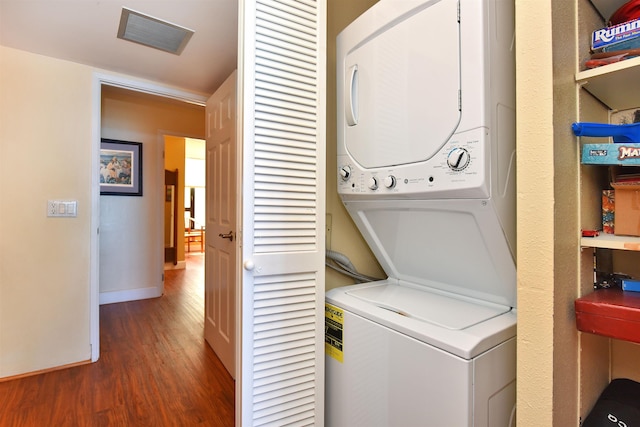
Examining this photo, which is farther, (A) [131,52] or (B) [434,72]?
(A) [131,52]

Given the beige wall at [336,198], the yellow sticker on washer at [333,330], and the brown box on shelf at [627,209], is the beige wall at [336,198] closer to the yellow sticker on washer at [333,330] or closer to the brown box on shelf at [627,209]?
the yellow sticker on washer at [333,330]

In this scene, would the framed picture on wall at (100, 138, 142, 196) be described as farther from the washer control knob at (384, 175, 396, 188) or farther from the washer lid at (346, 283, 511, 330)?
the washer control knob at (384, 175, 396, 188)

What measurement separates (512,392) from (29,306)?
2.84 m

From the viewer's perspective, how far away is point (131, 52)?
207cm

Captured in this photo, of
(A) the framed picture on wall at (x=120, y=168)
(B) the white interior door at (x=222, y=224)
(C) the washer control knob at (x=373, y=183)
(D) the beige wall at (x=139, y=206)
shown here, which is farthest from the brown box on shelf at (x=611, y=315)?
(A) the framed picture on wall at (x=120, y=168)

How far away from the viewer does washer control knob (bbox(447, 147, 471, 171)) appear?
0.87 metres

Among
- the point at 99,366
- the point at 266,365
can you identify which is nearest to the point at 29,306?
the point at 99,366

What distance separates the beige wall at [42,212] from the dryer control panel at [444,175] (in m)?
2.23

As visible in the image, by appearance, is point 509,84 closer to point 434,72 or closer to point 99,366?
point 434,72

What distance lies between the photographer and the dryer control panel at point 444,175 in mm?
853

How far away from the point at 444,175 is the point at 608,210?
0.44m

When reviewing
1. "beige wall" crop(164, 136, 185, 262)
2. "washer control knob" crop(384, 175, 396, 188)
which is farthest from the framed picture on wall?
"washer control knob" crop(384, 175, 396, 188)

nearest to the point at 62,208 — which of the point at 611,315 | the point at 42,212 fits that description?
the point at 42,212

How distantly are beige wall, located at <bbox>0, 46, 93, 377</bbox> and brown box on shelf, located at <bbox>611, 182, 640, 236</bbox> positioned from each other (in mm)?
2888
